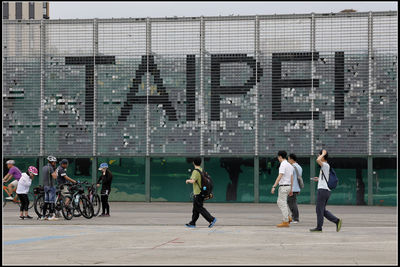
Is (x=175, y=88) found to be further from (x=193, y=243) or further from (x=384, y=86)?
(x=193, y=243)

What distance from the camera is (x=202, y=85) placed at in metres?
32.4

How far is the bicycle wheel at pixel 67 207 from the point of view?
2064cm

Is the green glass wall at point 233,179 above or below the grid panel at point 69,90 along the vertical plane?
below

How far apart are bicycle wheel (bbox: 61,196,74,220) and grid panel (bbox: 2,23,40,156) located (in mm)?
13267

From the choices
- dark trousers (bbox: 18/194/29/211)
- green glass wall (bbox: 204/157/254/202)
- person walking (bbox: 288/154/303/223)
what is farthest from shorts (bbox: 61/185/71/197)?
green glass wall (bbox: 204/157/254/202)

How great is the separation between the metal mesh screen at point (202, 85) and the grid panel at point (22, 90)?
0.14 feet

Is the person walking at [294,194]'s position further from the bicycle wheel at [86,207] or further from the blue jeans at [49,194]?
the blue jeans at [49,194]

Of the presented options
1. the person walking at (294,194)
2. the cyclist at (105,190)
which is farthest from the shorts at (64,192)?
the person walking at (294,194)

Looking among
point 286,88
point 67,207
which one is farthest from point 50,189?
point 286,88

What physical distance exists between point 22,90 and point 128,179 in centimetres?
609

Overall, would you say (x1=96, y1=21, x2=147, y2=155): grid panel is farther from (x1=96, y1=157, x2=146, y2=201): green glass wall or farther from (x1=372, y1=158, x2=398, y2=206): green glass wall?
(x1=372, y1=158, x2=398, y2=206): green glass wall

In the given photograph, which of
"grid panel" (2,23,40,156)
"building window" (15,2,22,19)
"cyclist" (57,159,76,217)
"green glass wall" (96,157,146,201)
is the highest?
"building window" (15,2,22,19)

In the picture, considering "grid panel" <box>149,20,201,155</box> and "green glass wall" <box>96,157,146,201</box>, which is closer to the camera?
"grid panel" <box>149,20,201,155</box>

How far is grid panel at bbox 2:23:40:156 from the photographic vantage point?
3353 centimetres
